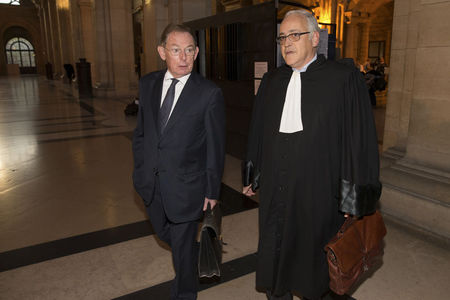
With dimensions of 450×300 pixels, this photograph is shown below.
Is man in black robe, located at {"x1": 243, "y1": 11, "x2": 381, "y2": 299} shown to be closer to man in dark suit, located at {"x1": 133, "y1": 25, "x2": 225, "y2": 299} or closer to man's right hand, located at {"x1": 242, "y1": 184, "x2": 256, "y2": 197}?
man's right hand, located at {"x1": 242, "y1": 184, "x2": 256, "y2": 197}

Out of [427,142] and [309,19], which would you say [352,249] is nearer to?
[309,19]

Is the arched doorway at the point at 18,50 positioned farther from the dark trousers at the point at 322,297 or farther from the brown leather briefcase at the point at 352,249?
the brown leather briefcase at the point at 352,249

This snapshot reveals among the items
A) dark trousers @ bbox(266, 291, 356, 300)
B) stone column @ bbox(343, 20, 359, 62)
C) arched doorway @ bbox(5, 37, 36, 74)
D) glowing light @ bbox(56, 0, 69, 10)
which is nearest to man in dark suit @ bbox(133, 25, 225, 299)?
dark trousers @ bbox(266, 291, 356, 300)

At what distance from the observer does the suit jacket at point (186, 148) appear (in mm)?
2111

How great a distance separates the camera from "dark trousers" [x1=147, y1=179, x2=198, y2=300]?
7.43ft

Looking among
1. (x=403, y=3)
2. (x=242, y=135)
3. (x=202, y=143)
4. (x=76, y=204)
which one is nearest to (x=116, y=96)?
(x=242, y=135)

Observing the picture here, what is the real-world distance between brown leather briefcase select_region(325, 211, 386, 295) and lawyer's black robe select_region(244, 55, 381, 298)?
0.33 ft

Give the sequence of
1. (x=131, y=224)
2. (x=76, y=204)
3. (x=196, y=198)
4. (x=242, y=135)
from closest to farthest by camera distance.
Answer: (x=196, y=198) → (x=131, y=224) → (x=76, y=204) → (x=242, y=135)

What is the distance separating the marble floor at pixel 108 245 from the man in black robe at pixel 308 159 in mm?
666

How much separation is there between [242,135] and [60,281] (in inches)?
157

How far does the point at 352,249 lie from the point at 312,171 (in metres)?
0.44

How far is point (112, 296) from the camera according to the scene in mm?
2598

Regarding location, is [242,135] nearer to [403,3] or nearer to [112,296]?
[403,3]

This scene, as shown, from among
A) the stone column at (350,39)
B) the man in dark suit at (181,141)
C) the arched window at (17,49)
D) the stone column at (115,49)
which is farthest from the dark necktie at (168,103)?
the arched window at (17,49)
